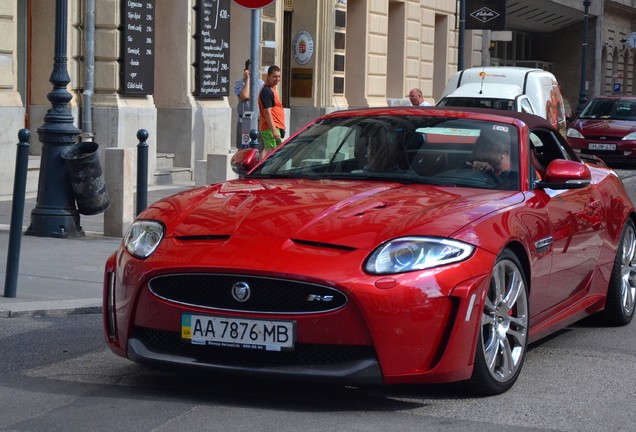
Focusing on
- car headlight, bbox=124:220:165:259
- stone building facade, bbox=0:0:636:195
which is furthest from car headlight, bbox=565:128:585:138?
car headlight, bbox=124:220:165:259

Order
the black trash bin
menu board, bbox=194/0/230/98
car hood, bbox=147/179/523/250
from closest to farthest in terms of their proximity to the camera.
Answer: car hood, bbox=147/179/523/250, the black trash bin, menu board, bbox=194/0/230/98

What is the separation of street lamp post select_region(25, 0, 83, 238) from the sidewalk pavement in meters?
0.16

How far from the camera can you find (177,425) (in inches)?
207

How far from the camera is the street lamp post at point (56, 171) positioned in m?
12.3

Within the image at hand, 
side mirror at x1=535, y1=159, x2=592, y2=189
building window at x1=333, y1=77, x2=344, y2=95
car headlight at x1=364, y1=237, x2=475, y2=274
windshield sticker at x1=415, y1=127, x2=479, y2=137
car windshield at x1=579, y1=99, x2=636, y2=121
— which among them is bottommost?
car headlight at x1=364, y1=237, x2=475, y2=274

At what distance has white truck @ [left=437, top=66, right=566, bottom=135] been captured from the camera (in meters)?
21.3

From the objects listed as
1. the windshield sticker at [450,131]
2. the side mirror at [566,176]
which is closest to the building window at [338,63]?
the windshield sticker at [450,131]

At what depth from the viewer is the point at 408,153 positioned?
273 inches

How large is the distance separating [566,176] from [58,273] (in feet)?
15.3

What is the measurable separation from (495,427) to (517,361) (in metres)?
0.85

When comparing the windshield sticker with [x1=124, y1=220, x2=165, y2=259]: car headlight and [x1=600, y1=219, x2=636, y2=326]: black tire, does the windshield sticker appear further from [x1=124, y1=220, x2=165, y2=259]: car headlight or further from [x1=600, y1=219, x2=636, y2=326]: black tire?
[x1=124, y1=220, x2=165, y2=259]: car headlight

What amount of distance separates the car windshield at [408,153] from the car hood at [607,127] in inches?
869

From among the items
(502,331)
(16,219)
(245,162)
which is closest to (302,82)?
(16,219)

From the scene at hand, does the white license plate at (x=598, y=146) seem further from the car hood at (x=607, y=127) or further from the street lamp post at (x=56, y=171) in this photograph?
the street lamp post at (x=56, y=171)
